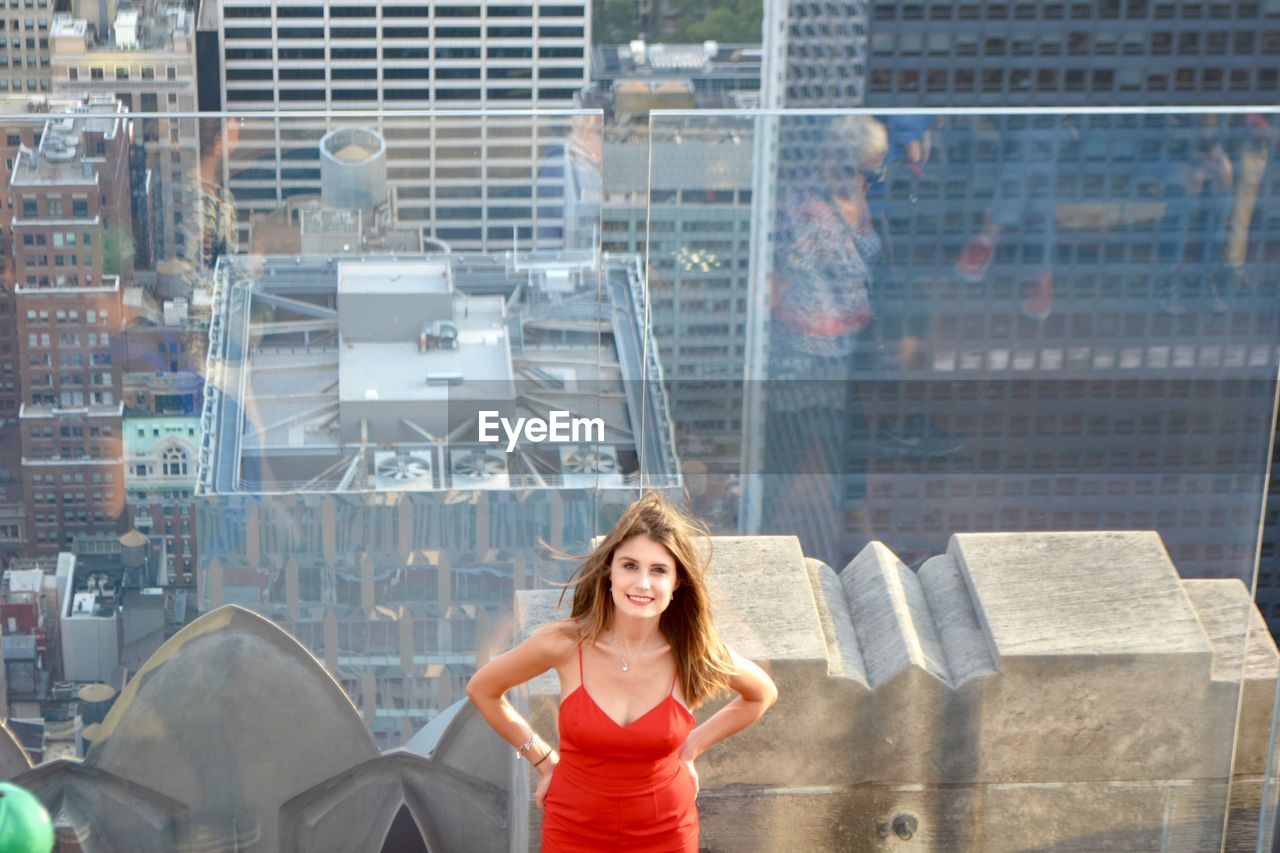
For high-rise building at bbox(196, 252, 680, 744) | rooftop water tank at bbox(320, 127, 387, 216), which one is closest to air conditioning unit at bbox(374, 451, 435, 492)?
high-rise building at bbox(196, 252, 680, 744)

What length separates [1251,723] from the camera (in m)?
3.45

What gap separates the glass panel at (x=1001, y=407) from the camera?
3113mm

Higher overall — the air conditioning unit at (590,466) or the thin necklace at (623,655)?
the air conditioning unit at (590,466)

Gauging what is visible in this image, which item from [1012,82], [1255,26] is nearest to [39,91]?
[1012,82]

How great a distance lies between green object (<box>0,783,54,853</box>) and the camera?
280cm

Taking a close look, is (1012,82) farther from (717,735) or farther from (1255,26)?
(717,735)

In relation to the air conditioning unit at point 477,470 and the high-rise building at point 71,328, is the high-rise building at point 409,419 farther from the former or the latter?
the high-rise building at point 71,328

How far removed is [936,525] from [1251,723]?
711 mm

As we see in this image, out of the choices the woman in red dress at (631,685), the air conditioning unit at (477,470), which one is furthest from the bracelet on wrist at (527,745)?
the air conditioning unit at (477,470)

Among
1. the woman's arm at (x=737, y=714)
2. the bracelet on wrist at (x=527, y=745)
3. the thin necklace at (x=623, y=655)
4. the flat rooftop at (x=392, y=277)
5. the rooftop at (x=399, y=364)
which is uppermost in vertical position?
the flat rooftop at (x=392, y=277)

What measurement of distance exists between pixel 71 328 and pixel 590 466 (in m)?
0.91

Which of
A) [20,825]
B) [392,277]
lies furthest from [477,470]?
[20,825]

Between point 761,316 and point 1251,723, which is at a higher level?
point 761,316

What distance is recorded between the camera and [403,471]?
330 cm
